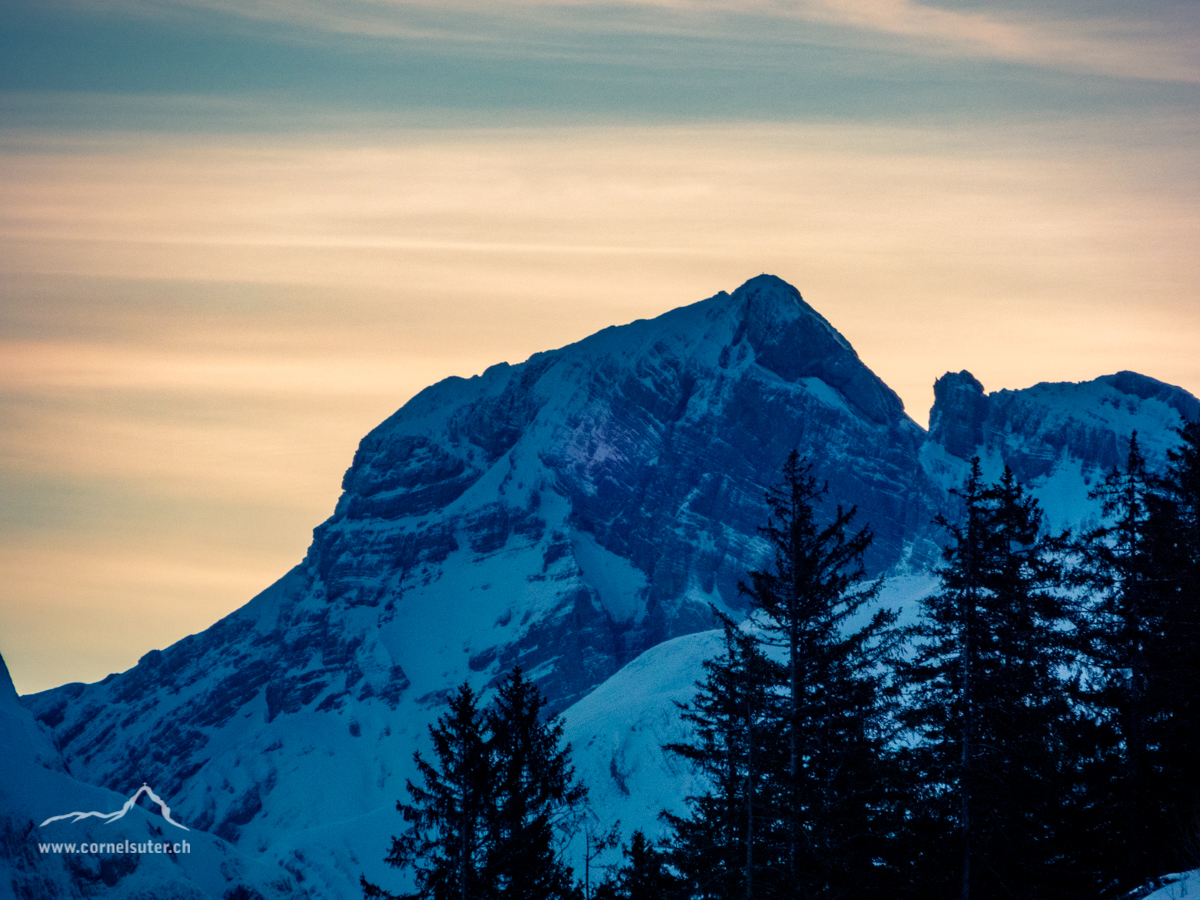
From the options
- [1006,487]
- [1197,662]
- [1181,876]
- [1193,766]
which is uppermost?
[1006,487]

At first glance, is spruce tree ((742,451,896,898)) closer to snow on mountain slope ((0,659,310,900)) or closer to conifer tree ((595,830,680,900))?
conifer tree ((595,830,680,900))

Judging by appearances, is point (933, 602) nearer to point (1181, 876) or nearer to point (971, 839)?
point (971, 839)

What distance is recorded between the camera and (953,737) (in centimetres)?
3684

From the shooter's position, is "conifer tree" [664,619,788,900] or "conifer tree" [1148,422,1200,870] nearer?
"conifer tree" [664,619,788,900]

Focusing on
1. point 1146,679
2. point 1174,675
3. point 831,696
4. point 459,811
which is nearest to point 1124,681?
point 1146,679

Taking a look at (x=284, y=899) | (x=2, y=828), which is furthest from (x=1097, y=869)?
(x=284, y=899)

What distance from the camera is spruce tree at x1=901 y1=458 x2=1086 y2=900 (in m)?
36.7

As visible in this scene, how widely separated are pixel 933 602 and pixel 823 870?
6.69 metres

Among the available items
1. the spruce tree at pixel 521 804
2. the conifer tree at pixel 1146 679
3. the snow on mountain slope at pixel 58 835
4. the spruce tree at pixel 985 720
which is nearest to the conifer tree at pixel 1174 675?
the conifer tree at pixel 1146 679

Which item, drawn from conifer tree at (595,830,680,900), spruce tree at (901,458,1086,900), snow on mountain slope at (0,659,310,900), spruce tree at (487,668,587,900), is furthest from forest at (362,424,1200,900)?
snow on mountain slope at (0,659,310,900)

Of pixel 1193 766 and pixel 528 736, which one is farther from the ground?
pixel 528 736

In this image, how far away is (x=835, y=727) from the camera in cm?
3812

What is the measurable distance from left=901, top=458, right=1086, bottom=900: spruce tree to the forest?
0.05 metres

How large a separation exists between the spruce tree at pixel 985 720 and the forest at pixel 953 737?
A: 0.05m
